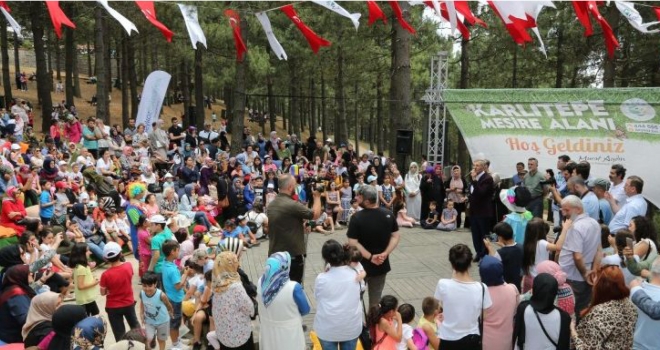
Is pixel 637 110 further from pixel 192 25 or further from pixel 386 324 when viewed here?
pixel 192 25

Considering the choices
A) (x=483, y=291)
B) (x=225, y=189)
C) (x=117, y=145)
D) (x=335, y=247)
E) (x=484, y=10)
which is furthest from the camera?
(x=484, y=10)

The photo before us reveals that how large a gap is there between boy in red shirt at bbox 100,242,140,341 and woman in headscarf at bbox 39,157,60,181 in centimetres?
750

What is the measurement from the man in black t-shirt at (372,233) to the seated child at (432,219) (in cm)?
651

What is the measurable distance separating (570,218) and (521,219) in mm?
1724

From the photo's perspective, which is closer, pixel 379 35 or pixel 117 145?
pixel 117 145

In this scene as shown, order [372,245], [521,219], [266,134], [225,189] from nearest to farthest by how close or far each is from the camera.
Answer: [372,245] → [521,219] → [225,189] → [266,134]

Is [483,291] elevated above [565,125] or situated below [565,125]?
below

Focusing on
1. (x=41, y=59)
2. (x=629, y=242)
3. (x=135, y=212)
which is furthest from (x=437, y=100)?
(x=41, y=59)

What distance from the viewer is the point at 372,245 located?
586 cm

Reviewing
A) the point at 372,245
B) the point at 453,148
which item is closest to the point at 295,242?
the point at 372,245

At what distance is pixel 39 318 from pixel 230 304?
60.0 inches

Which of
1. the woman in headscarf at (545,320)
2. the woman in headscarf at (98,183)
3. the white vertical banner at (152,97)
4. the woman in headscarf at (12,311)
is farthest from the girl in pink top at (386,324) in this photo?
the white vertical banner at (152,97)

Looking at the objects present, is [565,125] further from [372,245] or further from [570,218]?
[372,245]

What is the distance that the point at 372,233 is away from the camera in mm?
5816
